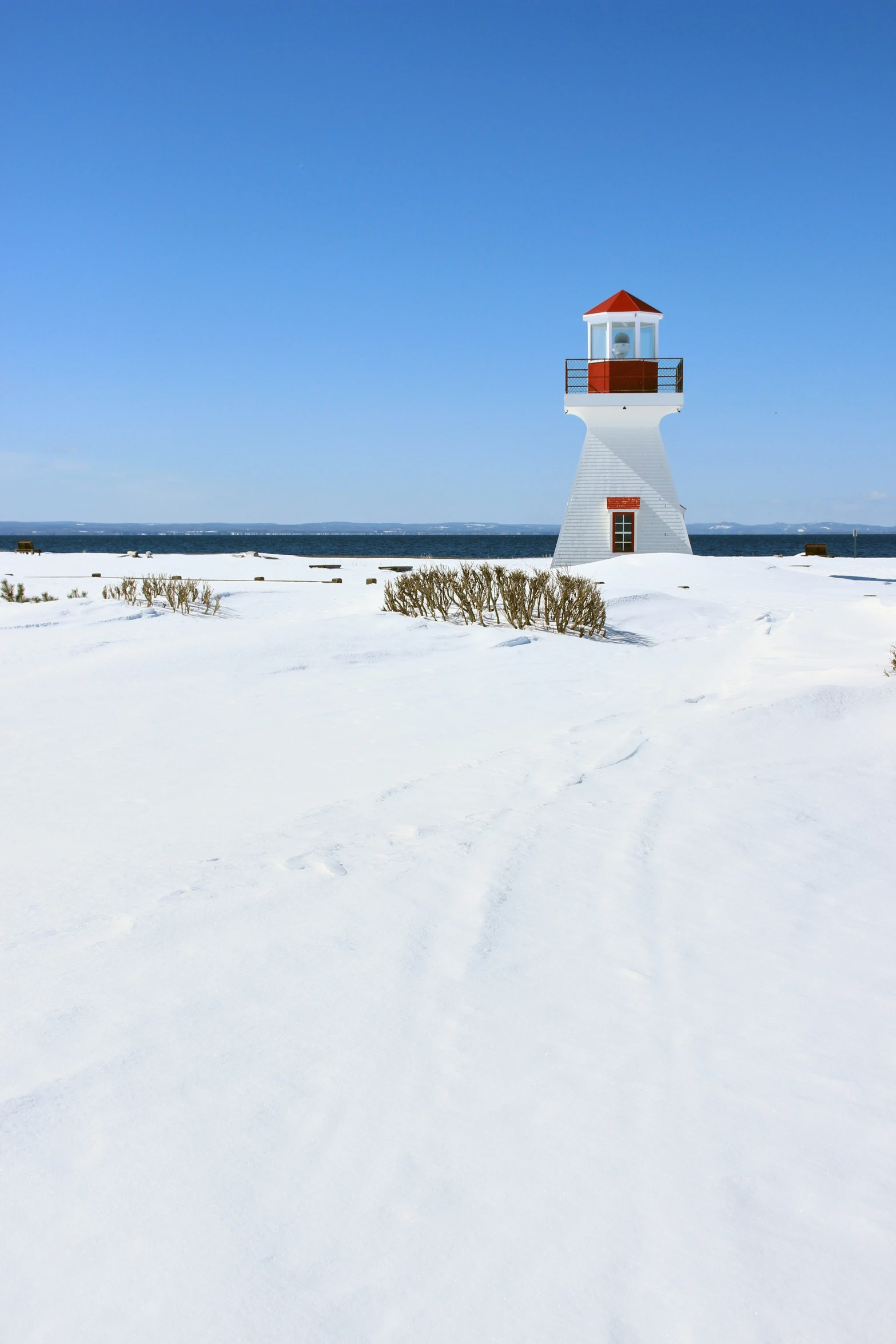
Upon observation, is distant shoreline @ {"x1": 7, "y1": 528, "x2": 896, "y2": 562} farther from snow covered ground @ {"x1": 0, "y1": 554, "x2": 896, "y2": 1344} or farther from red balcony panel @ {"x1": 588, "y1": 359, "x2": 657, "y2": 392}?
snow covered ground @ {"x1": 0, "y1": 554, "x2": 896, "y2": 1344}

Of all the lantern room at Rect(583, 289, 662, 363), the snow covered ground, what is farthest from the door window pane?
the snow covered ground

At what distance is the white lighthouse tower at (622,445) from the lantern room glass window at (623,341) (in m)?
0.02

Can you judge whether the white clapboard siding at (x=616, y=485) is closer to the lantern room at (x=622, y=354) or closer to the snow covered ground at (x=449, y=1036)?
the lantern room at (x=622, y=354)

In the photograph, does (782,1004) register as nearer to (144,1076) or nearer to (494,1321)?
(494,1321)

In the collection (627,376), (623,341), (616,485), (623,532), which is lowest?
(623,532)

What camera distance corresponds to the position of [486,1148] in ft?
7.96

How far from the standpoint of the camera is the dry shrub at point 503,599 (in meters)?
12.8

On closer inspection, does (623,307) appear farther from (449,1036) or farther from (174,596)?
(449,1036)

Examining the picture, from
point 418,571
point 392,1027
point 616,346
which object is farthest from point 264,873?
point 616,346

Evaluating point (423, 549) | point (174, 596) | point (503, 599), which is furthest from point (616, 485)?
point (423, 549)

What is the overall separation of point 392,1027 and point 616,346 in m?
24.9

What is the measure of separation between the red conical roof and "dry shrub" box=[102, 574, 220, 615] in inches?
580

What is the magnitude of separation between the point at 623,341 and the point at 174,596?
16.1 m

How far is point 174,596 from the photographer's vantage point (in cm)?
1484
